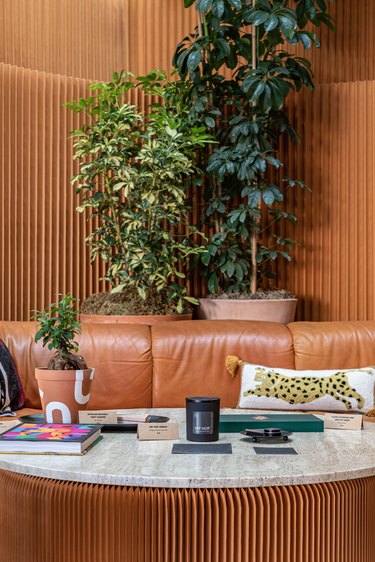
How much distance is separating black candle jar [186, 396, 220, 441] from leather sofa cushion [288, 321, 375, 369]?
159cm

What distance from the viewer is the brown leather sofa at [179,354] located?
3291 mm

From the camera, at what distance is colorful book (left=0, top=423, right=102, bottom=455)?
5.41 ft

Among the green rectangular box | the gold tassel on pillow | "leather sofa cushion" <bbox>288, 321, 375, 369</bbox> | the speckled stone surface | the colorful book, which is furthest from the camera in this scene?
"leather sofa cushion" <bbox>288, 321, 375, 369</bbox>

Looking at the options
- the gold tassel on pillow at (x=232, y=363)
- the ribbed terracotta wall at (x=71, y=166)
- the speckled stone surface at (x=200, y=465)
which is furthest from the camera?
the ribbed terracotta wall at (x=71, y=166)

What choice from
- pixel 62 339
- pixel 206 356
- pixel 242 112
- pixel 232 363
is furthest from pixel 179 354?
pixel 242 112

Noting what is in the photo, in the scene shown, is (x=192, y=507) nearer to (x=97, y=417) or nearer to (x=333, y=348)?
(x=97, y=417)

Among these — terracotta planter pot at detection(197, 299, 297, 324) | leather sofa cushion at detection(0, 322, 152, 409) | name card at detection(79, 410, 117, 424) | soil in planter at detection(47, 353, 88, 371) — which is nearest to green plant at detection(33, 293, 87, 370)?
soil in planter at detection(47, 353, 88, 371)

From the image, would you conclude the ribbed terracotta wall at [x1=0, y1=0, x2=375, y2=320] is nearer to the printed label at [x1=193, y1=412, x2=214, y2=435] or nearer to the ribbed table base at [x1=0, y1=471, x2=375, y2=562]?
the printed label at [x1=193, y1=412, x2=214, y2=435]

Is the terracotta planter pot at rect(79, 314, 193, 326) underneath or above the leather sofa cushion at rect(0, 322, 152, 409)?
above

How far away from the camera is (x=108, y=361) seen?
10.8ft

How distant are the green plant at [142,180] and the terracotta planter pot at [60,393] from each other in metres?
1.95

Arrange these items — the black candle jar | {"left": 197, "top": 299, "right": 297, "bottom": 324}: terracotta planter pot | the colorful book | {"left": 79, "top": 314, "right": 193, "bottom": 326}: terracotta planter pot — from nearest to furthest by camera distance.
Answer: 1. the colorful book
2. the black candle jar
3. {"left": 79, "top": 314, "right": 193, "bottom": 326}: terracotta planter pot
4. {"left": 197, "top": 299, "right": 297, "bottom": 324}: terracotta planter pot

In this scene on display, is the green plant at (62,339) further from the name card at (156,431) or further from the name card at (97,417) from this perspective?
the name card at (156,431)

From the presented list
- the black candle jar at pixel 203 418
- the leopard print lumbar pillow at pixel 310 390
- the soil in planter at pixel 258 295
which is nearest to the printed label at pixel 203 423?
the black candle jar at pixel 203 418
